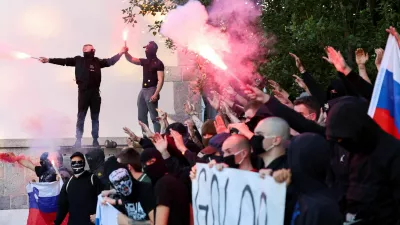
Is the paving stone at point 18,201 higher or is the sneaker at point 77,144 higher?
the sneaker at point 77,144

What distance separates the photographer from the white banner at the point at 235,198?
16.4ft

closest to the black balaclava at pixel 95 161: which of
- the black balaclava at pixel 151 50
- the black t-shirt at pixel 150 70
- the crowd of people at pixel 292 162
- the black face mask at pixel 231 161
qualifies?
the crowd of people at pixel 292 162

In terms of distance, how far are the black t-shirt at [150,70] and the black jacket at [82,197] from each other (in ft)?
17.0

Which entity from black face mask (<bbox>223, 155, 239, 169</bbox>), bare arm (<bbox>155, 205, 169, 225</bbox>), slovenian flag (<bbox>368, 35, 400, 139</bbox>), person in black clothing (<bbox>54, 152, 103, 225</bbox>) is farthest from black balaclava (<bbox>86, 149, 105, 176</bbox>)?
slovenian flag (<bbox>368, 35, 400, 139</bbox>)

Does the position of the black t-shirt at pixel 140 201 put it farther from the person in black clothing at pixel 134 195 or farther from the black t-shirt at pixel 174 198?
the black t-shirt at pixel 174 198

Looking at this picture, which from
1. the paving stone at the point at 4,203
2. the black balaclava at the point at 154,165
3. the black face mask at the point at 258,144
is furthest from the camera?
the paving stone at the point at 4,203

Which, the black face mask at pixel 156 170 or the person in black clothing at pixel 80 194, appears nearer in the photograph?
the black face mask at pixel 156 170

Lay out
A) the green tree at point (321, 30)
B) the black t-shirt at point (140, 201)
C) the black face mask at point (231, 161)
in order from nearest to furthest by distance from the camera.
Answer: the black face mask at point (231, 161), the black t-shirt at point (140, 201), the green tree at point (321, 30)

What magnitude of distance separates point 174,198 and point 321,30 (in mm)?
3425

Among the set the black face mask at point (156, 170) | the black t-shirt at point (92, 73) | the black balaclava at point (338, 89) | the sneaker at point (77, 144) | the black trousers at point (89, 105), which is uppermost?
the black t-shirt at point (92, 73)

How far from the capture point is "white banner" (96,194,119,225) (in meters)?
7.66

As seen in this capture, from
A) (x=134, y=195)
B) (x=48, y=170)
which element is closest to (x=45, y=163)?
(x=48, y=170)

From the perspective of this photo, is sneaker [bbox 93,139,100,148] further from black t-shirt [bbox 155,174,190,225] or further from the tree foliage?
black t-shirt [bbox 155,174,190,225]

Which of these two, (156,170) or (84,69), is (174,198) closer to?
(156,170)
